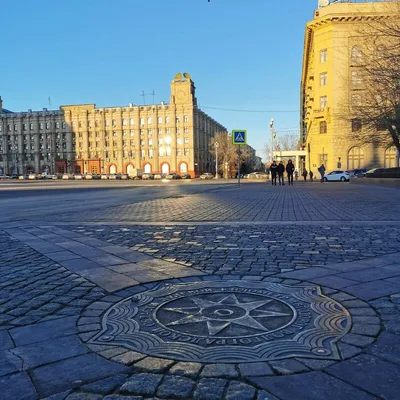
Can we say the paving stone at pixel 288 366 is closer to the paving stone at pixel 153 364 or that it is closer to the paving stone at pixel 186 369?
the paving stone at pixel 186 369

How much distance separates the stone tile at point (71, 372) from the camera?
2.18 meters

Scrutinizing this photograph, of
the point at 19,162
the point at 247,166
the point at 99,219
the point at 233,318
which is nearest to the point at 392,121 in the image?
the point at 99,219

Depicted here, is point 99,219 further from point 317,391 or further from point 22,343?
point 317,391

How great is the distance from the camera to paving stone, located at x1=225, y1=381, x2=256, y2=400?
2.03 m

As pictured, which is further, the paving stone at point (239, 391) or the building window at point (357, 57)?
the building window at point (357, 57)

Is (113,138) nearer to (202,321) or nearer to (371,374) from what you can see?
(202,321)

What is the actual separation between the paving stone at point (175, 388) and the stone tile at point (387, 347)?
4.10ft

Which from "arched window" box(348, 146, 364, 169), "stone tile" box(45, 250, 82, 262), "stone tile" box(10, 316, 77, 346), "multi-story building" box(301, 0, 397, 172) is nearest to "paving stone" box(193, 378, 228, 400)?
"stone tile" box(10, 316, 77, 346)

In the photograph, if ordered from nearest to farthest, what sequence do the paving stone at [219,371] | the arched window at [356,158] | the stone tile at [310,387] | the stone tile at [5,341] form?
the stone tile at [310,387], the paving stone at [219,371], the stone tile at [5,341], the arched window at [356,158]

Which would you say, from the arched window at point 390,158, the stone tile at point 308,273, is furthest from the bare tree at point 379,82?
the arched window at point 390,158

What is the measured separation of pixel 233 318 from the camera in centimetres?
317

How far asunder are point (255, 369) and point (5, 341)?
1.85m

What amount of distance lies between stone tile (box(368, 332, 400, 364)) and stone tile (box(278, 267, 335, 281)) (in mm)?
1600

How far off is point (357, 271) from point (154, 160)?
3753 inches
